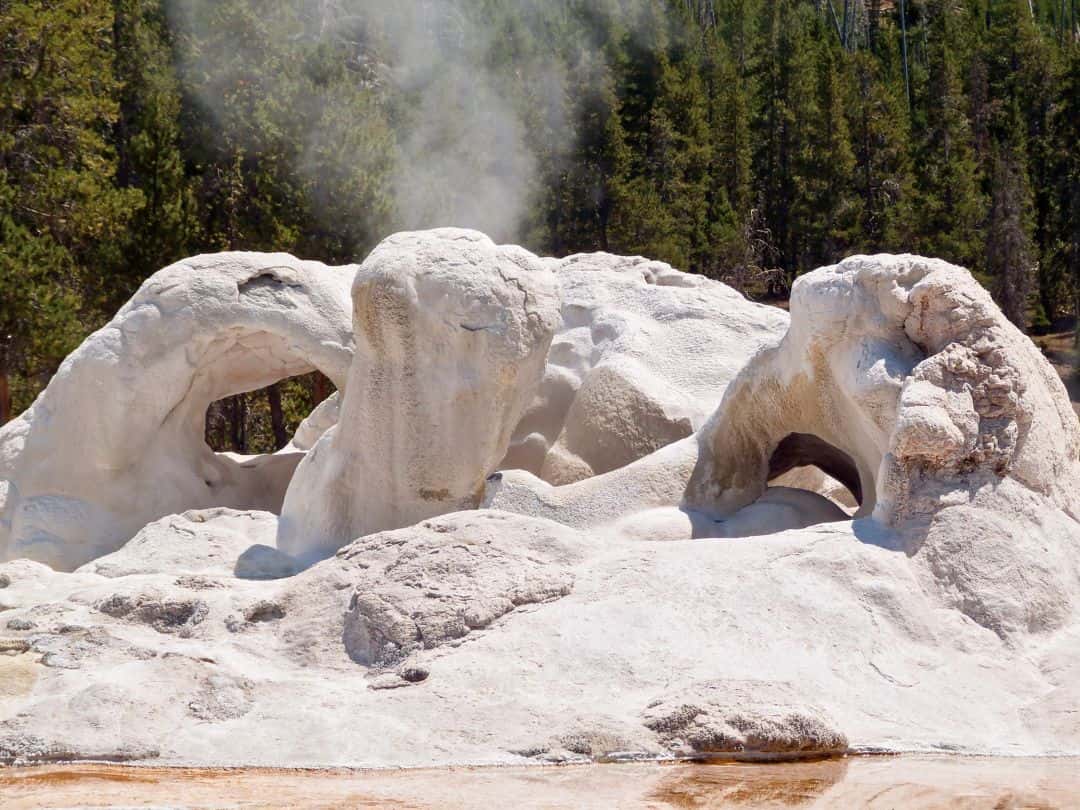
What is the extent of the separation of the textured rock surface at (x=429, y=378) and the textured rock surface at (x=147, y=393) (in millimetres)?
971

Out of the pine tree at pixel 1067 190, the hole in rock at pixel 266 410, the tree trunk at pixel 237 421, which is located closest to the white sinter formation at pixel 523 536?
the hole in rock at pixel 266 410

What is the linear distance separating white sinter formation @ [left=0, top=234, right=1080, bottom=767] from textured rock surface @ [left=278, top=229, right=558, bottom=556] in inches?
0.5

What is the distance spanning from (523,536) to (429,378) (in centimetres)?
122

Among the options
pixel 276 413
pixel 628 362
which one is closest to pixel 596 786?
pixel 628 362

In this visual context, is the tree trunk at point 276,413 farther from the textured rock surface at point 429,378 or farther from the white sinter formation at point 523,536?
the textured rock surface at point 429,378

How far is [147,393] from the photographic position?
701 centimetres

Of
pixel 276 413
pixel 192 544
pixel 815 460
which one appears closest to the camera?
pixel 192 544

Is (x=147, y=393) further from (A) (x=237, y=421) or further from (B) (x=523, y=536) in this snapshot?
(A) (x=237, y=421)

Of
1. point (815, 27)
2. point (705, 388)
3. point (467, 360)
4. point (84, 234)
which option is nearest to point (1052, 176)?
point (815, 27)

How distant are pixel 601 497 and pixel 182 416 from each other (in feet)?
6.74

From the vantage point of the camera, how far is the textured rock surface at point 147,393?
697 centimetres

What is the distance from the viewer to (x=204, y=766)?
4.09 meters

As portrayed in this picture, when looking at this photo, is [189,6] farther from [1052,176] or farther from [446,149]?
[1052,176]

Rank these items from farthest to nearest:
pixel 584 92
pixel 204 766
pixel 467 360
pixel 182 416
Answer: pixel 584 92
pixel 182 416
pixel 467 360
pixel 204 766
